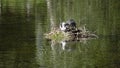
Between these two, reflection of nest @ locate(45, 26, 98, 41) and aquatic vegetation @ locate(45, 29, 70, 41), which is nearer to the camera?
reflection of nest @ locate(45, 26, 98, 41)

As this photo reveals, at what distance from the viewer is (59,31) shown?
1666 inches

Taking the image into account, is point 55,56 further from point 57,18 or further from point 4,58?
point 57,18

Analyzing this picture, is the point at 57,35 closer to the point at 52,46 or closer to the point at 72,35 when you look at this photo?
the point at 72,35

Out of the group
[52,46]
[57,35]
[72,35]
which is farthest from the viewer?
[57,35]

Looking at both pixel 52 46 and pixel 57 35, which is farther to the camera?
pixel 57 35

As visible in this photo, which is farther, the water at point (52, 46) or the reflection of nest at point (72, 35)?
the reflection of nest at point (72, 35)

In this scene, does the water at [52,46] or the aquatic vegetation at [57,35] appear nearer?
the water at [52,46]

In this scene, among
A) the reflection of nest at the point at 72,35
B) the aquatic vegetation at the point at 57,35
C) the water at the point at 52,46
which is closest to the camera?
the water at the point at 52,46

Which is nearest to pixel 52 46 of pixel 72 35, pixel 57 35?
pixel 72 35

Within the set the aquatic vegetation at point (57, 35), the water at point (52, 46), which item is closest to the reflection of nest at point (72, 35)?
the aquatic vegetation at point (57, 35)

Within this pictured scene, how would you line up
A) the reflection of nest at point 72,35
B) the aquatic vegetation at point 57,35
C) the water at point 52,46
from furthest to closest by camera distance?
1. the aquatic vegetation at point 57,35
2. the reflection of nest at point 72,35
3. the water at point 52,46

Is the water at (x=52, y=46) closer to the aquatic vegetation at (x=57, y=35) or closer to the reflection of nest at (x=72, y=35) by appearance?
the aquatic vegetation at (x=57, y=35)

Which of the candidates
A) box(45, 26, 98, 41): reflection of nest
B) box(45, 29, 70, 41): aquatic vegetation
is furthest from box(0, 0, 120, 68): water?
box(45, 26, 98, 41): reflection of nest

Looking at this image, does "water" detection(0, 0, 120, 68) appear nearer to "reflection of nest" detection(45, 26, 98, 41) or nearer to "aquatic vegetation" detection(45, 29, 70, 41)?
"aquatic vegetation" detection(45, 29, 70, 41)
